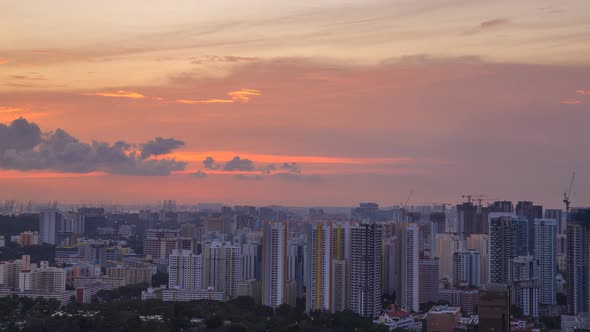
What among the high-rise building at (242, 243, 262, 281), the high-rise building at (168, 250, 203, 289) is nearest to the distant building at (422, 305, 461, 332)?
the high-rise building at (242, 243, 262, 281)

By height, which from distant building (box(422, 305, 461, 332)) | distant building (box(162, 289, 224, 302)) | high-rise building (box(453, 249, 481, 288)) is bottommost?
distant building (box(162, 289, 224, 302))

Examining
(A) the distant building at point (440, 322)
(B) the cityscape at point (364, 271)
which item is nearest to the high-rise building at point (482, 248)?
(B) the cityscape at point (364, 271)

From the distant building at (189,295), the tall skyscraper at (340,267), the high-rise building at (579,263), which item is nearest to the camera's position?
the high-rise building at (579,263)

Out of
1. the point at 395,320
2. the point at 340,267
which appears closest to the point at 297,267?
the point at 340,267

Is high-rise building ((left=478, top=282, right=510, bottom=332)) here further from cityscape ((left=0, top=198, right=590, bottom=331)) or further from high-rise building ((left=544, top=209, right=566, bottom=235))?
high-rise building ((left=544, top=209, right=566, bottom=235))

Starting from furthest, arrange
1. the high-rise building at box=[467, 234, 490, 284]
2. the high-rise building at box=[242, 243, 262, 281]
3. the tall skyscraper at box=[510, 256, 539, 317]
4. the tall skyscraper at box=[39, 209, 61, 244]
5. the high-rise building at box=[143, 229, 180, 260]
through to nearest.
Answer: the tall skyscraper at box=[39, 209, 61, 244]
the high-rise building at box=[143, 229, 180, 260]
the high-rise building at box=[467, 234, 490, 284]
the high-rise building at box=[242, 243, 262, 281]
the tall skyscraper at box=[510, 256, 539, 317]

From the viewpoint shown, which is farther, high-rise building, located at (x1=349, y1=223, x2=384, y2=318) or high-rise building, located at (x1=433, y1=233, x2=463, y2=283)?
high-rise building, located at (x1=433, y1=233, x2=463, y2=283)

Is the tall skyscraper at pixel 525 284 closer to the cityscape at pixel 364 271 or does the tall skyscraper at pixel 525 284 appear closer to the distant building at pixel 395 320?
the cityscape at pixel 364 271
